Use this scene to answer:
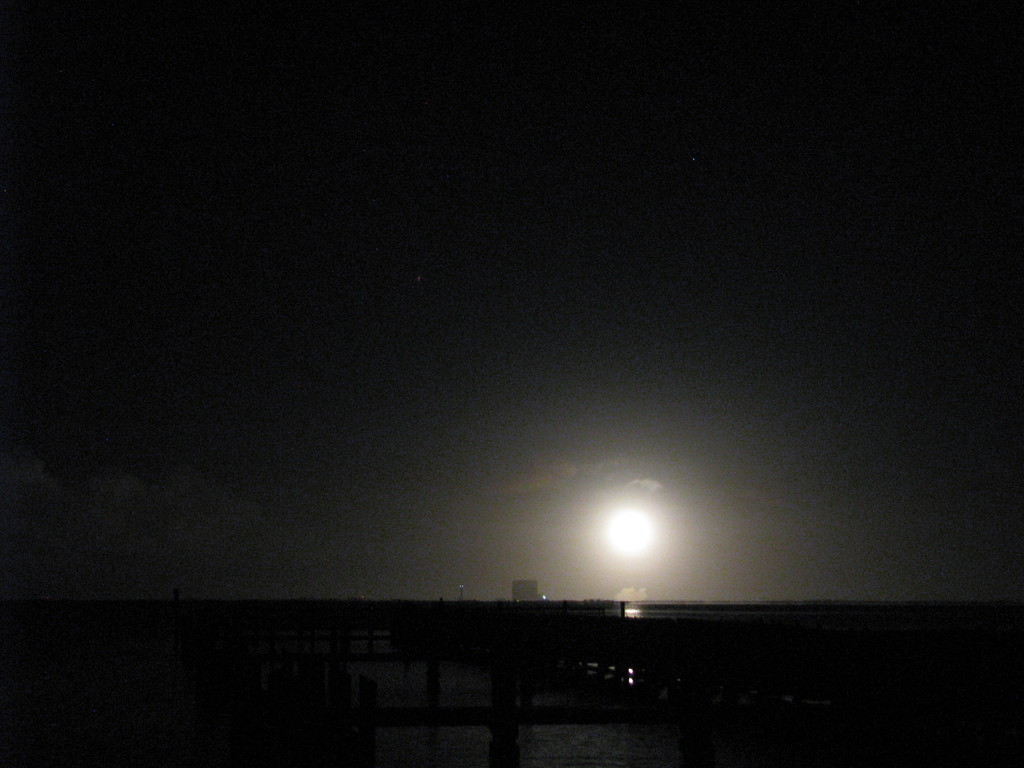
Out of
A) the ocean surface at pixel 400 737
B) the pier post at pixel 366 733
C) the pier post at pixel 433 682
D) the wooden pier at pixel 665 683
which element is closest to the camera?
the wooden pier at pixel 665 683

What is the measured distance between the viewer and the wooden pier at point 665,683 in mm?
9992

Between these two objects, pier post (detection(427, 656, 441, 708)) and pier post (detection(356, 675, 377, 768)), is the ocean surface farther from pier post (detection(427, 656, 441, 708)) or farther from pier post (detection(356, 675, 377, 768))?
pier post (detection(356, 675, 377, 768))

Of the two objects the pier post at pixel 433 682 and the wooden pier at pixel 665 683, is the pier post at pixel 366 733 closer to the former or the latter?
the wooden pier at pixel 665 683

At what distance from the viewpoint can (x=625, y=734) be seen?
96.6 feet

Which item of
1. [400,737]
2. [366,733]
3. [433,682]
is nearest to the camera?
[366,733]

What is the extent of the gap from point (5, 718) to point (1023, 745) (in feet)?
94.4

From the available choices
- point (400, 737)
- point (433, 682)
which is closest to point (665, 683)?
point (400, 737)

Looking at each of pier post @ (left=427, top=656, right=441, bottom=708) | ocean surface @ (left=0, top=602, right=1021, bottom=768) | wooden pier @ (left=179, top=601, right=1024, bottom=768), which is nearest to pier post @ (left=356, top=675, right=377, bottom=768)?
wooden pier @ (left=179, top=601, right=1024, bottom=768)

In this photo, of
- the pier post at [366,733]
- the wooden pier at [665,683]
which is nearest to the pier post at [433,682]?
the wooden pier at [665,683]

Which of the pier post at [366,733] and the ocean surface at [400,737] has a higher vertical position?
the pier post at [366,733]

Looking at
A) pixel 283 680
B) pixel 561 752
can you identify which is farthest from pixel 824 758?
pixel 283 680

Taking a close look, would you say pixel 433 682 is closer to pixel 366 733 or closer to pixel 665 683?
pixel 665 683

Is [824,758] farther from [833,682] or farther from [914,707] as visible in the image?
[914,707]

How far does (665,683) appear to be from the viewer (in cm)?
3067
